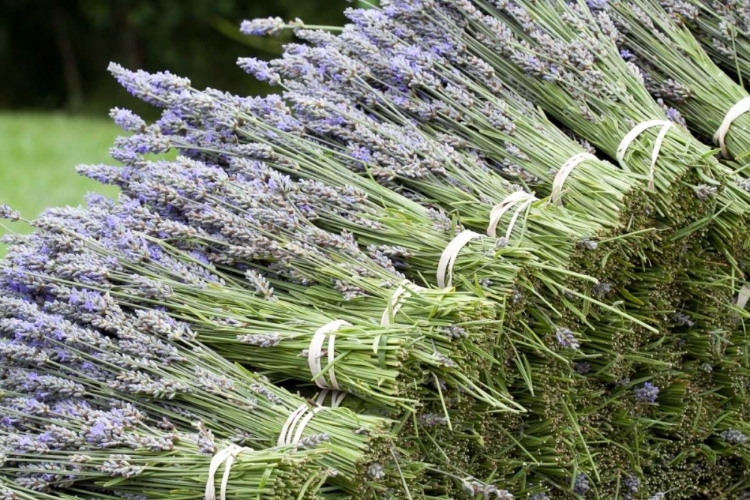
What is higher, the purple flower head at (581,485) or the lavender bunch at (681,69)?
the lavender bunch at (681,69)

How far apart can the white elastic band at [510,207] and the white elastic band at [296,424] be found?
48 cm

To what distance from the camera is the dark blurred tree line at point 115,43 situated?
13.4 metres

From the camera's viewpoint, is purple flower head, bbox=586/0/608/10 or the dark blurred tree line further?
the dark blurred tree line

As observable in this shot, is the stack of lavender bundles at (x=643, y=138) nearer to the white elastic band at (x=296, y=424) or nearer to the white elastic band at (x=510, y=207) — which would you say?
the white elastic band at (x=510, y=207)

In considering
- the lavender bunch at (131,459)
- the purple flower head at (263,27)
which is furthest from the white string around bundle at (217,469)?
the purple flower head at (263,27)

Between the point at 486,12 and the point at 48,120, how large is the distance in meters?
8.17

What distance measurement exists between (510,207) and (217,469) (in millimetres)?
724

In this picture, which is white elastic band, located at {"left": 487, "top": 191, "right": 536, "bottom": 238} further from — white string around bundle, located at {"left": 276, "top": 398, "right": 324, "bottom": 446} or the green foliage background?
the green foliage background

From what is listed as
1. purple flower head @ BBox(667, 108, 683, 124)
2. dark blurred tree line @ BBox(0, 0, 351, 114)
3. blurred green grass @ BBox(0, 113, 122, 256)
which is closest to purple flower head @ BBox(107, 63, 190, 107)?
purple flower head @ BBox(667, 108, 683, 124)

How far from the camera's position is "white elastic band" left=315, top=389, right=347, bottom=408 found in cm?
145

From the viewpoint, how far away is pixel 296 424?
53.8 inches

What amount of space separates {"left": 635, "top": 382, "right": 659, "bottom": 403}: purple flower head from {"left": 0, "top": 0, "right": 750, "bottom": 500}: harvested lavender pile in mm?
22

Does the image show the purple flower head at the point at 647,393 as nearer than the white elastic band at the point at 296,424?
No

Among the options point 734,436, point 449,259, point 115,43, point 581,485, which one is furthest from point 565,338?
point 115,43
